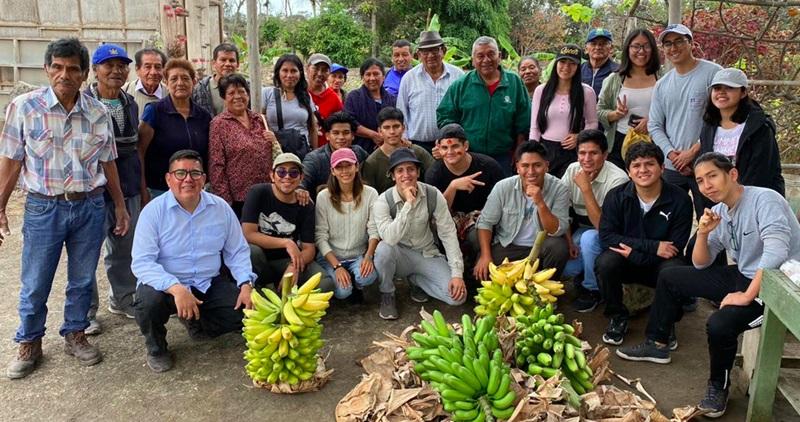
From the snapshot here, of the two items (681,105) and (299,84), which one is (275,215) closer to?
(299,84)

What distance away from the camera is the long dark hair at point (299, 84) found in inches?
223

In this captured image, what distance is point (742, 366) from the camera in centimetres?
397

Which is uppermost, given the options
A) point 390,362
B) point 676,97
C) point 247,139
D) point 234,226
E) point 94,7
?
point 94,7

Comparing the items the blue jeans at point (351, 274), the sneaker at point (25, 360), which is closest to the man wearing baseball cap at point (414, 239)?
the blue jeans at point (351, 274)

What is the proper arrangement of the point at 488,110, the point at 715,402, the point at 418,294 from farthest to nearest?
the point at 488,110, the point at 418,294, the point at 715,402

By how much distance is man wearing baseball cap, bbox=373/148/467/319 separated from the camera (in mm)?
4848

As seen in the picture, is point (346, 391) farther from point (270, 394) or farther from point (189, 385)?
point (189, 385)

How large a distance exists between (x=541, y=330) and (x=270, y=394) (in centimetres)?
174

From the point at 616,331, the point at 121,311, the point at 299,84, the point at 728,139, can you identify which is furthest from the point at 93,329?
the point at 728,139

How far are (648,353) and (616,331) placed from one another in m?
0.33

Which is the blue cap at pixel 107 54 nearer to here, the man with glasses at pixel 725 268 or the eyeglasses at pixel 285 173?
the eyeglasses at pixel 285 173

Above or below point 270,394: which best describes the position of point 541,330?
above

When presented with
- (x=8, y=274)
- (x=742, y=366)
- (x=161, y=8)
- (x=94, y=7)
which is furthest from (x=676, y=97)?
(x=94, y=7)

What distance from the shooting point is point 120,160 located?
466cm
